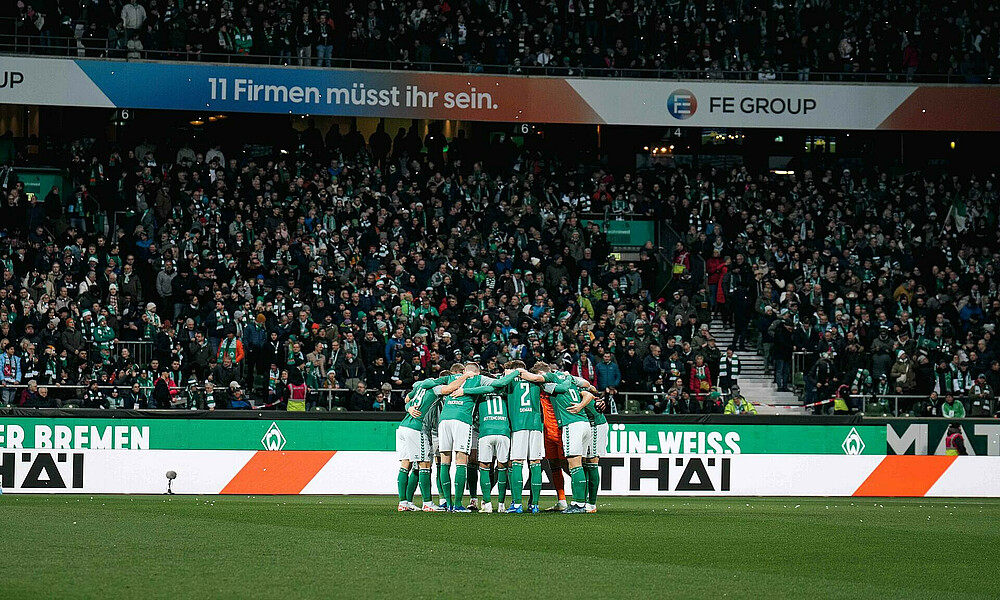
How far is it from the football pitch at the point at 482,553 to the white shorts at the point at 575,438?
88 cm

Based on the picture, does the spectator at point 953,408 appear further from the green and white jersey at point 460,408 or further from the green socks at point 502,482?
the green and white jersey at point 460,408

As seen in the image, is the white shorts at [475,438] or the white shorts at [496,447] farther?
the white shorts at [475,438]

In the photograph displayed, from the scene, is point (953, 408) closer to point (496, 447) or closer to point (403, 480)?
point (496, 447)

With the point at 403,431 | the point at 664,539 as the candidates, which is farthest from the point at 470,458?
the point at 664,539

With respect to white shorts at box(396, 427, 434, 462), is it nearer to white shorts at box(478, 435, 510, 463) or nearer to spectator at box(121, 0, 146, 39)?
white shorts at box(478, 435, 510, 463)

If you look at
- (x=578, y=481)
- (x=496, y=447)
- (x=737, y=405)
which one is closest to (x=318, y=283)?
(x=737, y=405)

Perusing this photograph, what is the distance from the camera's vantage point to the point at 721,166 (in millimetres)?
38938

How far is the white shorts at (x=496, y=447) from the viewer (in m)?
17.5

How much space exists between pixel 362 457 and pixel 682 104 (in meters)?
16.1

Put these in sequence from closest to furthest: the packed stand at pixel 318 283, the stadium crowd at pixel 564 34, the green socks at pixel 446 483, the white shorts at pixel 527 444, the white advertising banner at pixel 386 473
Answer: the white shorts at pixel 527 444
the green socks at pixel 446 483
the white advertising banner at pixel 386 473
the packed stand at pixel 318 283
the stadium crowd at pixel 564 34

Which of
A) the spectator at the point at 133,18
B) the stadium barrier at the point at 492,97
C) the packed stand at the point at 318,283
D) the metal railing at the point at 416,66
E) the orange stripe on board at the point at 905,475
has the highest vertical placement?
the spectator at the point at 133,18

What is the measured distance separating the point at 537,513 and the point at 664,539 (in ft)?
13.0

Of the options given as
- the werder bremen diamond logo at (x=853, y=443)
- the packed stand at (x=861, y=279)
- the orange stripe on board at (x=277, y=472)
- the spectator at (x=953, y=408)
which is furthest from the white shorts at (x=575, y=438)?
the spectator at (x=953, y=408)

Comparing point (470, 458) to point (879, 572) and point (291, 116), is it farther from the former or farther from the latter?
point (291, 116)
